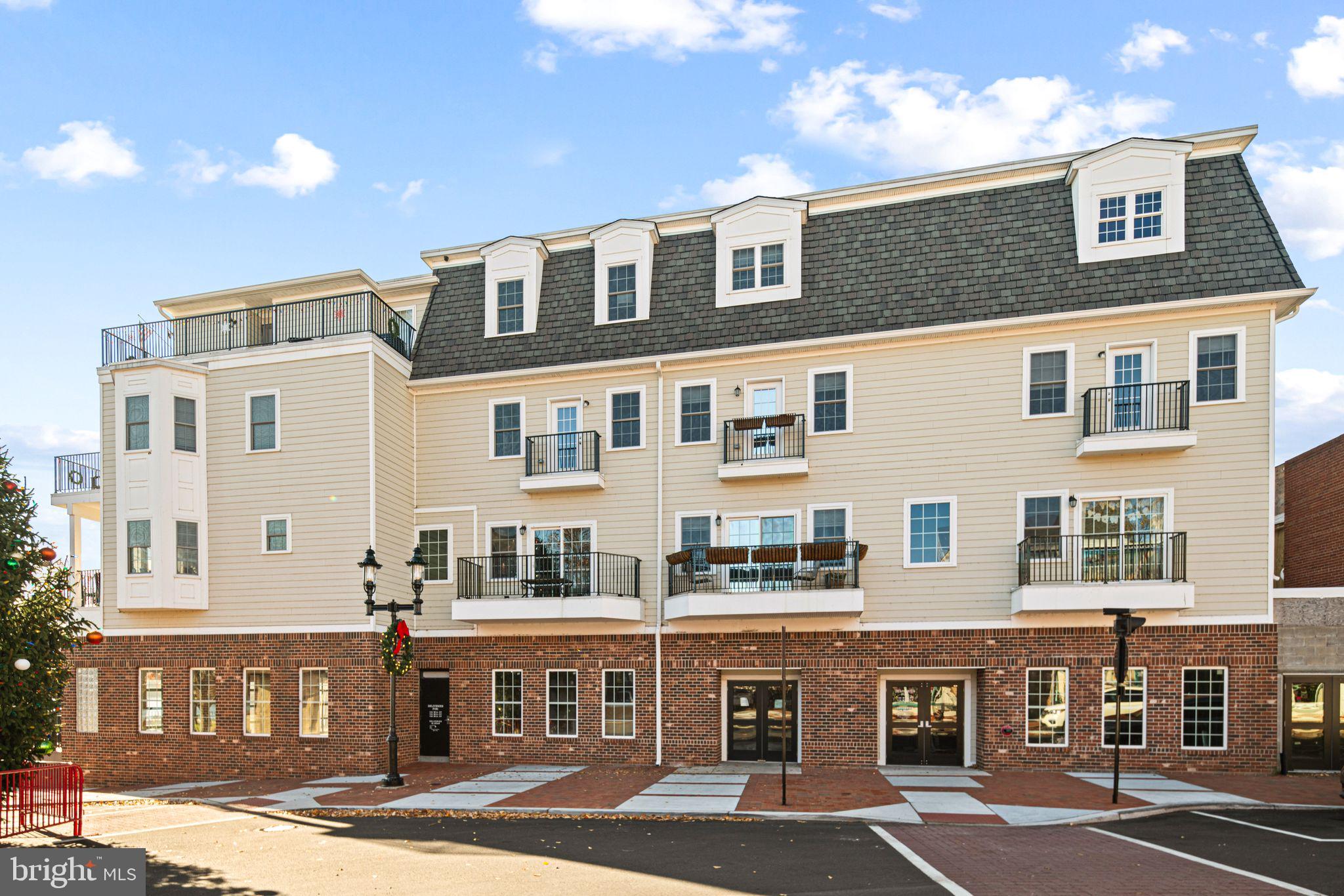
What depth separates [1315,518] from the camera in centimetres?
2255

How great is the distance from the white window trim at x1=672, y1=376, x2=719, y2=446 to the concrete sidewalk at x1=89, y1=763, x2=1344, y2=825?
7235mm

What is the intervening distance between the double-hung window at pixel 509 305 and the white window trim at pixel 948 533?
10548 mm

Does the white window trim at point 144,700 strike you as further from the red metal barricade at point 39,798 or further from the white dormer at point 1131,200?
the white dormer at point 1131,200

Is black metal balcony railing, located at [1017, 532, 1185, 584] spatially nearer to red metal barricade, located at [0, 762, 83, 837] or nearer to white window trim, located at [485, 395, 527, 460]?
white window trim, located at [485, 395, 527, 460]

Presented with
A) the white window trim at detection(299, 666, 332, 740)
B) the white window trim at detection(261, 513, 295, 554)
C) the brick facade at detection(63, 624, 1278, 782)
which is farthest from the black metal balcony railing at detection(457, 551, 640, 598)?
the white window trim at detection(261, 513, 295, 554)

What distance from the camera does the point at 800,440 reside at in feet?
63.9

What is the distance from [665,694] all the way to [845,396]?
781cm

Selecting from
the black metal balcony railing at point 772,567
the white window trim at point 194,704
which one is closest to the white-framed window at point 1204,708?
the black metal balcony railing at point 772,567

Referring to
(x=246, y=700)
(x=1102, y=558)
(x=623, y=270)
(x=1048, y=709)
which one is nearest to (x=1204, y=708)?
(x=1048, y=709)

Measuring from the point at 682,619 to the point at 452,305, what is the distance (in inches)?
401

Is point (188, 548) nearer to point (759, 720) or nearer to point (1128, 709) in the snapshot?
point (759, 720)

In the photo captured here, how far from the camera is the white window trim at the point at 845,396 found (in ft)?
63.7

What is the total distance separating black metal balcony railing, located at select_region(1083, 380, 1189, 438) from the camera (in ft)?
56.7

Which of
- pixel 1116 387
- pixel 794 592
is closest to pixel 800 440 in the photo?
pixel 794 592
